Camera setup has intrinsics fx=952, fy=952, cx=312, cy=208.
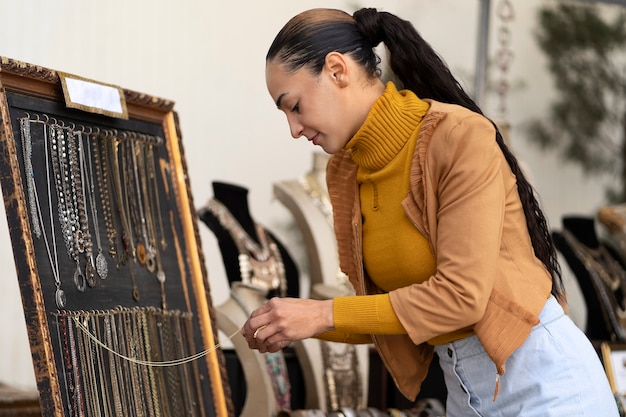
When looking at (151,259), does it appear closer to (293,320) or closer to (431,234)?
(293,320)

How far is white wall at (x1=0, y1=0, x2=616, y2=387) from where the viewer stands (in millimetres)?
3955

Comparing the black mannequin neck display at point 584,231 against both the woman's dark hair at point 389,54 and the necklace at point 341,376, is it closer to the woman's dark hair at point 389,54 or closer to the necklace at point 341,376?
the necklace at point 341,376

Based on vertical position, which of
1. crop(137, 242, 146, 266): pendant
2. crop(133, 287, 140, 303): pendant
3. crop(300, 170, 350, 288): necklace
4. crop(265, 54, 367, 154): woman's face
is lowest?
crop(133, 287, 140, 303): pendant

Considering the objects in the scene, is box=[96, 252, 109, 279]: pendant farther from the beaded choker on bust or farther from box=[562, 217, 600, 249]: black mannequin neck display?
box=[562, 217, 600, 249]: black mannequin neck display

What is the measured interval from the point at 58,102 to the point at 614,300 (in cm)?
257

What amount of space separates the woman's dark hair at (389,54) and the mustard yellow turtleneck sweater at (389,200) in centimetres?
6

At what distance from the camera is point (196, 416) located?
2.06m

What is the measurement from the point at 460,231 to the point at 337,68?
333 millimetres

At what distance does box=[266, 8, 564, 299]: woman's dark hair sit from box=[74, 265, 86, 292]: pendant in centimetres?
56

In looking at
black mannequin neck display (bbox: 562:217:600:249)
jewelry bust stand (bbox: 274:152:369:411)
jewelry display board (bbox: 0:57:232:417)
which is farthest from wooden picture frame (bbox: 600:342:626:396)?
jewelry display board (bbox: 0:57:232:417)

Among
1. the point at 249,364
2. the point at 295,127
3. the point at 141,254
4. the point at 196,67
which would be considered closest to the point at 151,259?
the point at 141,254

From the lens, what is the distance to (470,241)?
4.51 feet

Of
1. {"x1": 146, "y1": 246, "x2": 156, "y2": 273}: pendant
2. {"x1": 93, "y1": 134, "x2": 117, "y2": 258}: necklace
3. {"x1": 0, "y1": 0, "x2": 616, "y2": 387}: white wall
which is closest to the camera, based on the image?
{"x1": 93, "y1": 134, "x2": 117, "y2": 258}: necklace

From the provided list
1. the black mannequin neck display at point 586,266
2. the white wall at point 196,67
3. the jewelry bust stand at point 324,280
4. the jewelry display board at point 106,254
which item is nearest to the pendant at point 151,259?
the jewelry display board at point 106,254
